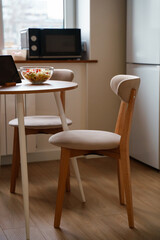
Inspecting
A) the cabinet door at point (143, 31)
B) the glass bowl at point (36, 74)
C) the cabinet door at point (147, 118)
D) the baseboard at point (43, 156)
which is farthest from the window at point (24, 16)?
the glass bowl at point (36, 74)

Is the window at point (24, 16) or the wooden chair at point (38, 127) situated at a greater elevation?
the window at point (24, 16)

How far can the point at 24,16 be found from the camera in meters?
3.90

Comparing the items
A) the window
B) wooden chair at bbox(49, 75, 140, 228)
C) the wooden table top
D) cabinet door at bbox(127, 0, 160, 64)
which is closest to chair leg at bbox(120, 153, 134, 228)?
wooden chair at bbox(49, 75, 140, 228)

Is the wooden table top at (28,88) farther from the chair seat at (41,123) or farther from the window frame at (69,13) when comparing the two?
the window frame at (69,13)

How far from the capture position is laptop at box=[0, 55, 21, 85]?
241 centimetres

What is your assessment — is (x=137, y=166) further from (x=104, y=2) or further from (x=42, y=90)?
(x=42, y=90)

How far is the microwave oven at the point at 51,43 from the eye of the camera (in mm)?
3676

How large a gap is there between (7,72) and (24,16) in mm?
1595

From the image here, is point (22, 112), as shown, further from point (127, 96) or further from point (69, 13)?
point (69, 13)

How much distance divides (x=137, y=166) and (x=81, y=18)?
1.39 meters

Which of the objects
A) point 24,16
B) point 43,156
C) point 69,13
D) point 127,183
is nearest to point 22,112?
point 127,183

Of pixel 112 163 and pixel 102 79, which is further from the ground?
pixel 102 79

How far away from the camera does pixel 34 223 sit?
96.7 inches

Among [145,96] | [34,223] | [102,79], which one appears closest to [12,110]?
[102,79]
